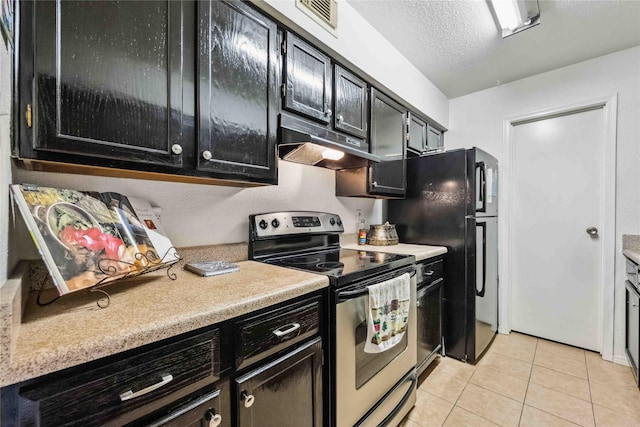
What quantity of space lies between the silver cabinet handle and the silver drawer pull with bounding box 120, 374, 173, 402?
0.25 m

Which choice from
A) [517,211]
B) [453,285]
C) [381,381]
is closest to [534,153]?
[517,211]

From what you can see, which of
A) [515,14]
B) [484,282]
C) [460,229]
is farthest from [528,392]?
[515,14]

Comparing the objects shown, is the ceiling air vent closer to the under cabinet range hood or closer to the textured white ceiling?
the textured white ceiling

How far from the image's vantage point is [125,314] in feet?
2.31

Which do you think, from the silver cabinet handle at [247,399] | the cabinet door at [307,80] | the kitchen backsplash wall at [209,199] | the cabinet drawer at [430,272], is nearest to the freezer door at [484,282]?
the cabinet drawer at [430,272]

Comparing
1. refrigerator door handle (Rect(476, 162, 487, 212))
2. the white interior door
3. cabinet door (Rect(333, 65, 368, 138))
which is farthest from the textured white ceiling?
refrigerator door handle (Rect(476, 162, 487, 212))

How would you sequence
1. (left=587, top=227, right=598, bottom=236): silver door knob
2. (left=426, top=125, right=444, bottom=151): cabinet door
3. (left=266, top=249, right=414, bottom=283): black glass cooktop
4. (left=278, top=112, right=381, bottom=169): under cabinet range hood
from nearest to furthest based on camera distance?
(left=266, top=249, right=414, bottom=283): black glass cooktop
(left=278, top=112, right=381, bottom=169): under cabinet range hood
(left=587, top=227, right=598, bottom=236): silver door knob
(left=426, top=125, right=444, bottom=151): cabinet door

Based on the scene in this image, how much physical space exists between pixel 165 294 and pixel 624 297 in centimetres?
329

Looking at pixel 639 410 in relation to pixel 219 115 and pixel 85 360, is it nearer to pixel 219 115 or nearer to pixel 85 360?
pixel 85 360

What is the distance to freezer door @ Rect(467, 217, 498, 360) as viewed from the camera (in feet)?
7.14

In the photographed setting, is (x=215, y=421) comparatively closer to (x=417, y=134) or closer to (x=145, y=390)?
Result: (x=145, y=390)

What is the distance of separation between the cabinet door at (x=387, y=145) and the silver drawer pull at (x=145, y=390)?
→ 166 centimetres

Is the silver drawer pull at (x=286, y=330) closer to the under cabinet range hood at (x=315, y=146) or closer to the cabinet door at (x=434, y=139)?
the under cabinet range hood at (x=315, y=146)

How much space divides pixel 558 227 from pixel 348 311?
2.56m
